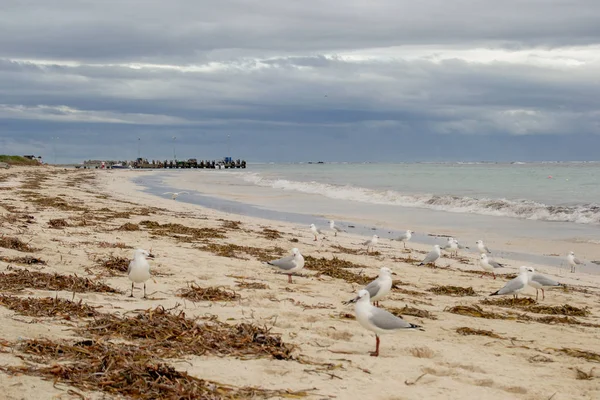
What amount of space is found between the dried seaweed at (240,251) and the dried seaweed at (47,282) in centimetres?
486

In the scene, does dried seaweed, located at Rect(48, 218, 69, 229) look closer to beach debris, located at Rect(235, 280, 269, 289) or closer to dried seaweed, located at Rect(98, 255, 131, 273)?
dried seaweed, located at Rect(98, 255, 131, 273)

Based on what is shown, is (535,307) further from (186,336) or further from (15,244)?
(15,244)

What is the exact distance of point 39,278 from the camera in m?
8.53

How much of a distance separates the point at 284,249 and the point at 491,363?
353 inches

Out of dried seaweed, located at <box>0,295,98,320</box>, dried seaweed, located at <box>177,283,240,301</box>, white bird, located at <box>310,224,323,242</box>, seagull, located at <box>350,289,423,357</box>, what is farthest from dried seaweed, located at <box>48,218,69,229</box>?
seagull, located at <box>350,289,423,357</box>

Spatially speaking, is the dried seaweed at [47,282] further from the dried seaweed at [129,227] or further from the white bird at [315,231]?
the white bird at [315,231]

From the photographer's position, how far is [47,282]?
839 cm

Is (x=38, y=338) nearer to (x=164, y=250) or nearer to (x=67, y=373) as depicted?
(x=67, y=373)

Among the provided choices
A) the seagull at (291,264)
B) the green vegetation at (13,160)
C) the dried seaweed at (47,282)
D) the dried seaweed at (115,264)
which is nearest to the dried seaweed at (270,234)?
the seagull at (291,264)

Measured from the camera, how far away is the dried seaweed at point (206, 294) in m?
8.63

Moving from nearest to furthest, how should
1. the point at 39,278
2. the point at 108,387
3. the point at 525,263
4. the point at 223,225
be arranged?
the point at 108,387 < the point at 39,278 < the point at 525,263 < the point at 223,225

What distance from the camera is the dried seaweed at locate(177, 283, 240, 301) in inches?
340

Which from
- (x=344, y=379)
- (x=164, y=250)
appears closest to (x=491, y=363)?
(x=344, y=379)

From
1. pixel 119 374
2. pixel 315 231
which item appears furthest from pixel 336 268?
pixel 119 374
